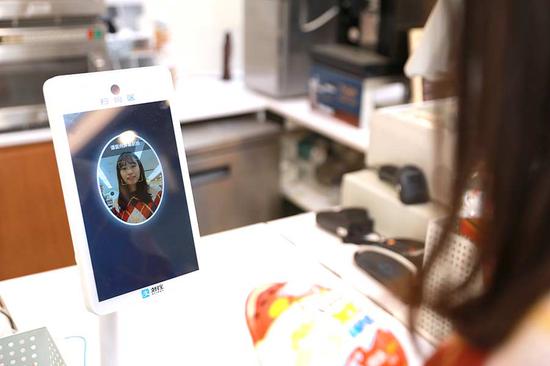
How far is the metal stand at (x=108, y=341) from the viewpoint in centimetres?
79

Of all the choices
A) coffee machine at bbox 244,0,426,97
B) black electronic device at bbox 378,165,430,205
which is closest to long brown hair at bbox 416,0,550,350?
black electronic device at bbox 378,165,430,205

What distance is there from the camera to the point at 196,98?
7.47 ft

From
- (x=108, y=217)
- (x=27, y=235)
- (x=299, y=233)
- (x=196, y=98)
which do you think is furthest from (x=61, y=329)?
(x=196, y=98)

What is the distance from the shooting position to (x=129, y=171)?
783mm

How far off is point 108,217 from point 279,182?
1.62 metres

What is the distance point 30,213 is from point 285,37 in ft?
3.78

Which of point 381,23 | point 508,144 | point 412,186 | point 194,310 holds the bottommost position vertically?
point 194,310

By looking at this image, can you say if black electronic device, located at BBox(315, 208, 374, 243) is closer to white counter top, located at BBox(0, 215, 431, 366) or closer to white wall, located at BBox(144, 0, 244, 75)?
white counter top, located at BBox(0, 215, 431, 366)

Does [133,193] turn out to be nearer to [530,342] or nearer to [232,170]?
[530,342]

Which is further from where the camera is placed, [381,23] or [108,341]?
[381,23]

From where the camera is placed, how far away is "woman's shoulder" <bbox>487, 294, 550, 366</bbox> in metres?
0.40

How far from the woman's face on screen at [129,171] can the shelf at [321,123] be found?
1038 mm

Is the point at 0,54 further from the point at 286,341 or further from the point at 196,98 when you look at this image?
the point at 286,341

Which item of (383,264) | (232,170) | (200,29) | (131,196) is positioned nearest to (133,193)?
(131,196)
